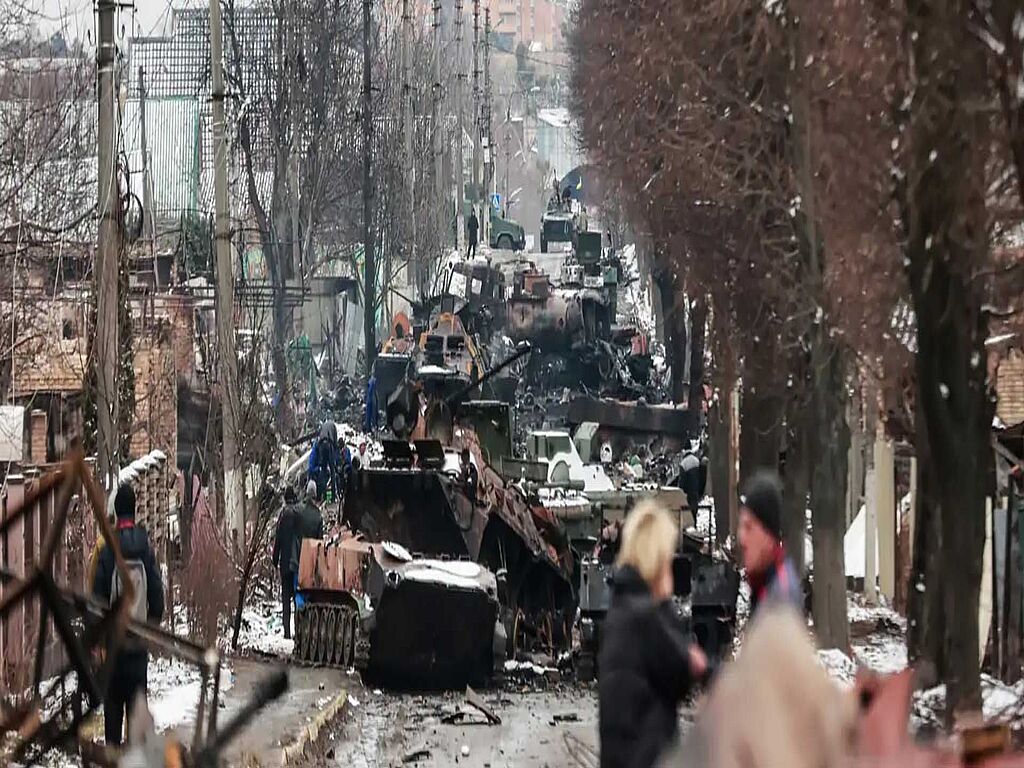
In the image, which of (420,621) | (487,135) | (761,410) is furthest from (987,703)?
(487,135)

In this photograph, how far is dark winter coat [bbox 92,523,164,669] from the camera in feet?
39.2

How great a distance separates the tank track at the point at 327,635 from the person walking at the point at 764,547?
11.9m

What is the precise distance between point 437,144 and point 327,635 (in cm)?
7496

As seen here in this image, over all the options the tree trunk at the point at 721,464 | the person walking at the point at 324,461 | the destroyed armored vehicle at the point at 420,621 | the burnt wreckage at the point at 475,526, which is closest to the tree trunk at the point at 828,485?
the burnt wreckage at the point at 475,526

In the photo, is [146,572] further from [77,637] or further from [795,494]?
→ [795,494]

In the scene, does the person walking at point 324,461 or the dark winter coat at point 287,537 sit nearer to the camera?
the dark winter coat at point 287,537

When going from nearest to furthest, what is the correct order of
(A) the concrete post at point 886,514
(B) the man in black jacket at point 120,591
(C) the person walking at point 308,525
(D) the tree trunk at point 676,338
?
(B) the man in black jacket at point 120,591 → (C) the person walking at point 308,525 → (A) the concrete post at point 886,514 → (D) the tree trunk at point 676,338

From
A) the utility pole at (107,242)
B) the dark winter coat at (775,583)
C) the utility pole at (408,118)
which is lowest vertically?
the dark winter coat at (775,583)

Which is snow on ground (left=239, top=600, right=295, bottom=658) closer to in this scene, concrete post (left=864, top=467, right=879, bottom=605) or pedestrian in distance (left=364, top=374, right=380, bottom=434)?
concrete post (left=864, top=467, right=879, bottom=605)

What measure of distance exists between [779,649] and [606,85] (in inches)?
1072

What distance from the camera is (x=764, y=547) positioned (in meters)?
8.02

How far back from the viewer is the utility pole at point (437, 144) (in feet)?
274

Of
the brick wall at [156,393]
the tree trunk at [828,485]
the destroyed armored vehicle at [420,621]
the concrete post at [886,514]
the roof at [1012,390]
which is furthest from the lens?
the brick wall at [156,393]

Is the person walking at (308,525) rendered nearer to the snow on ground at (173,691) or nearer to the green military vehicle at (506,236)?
the snow on ground at (173,691)
